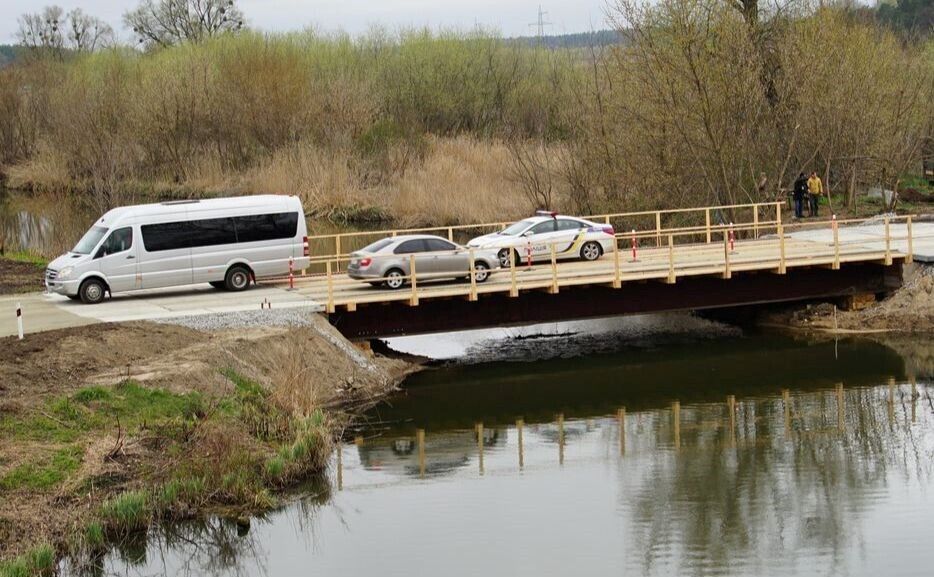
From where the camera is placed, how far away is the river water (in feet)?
62.7

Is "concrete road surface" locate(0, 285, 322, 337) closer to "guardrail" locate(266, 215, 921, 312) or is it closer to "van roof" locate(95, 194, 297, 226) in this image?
"guardrail" locate(266, 215, 921, 312)

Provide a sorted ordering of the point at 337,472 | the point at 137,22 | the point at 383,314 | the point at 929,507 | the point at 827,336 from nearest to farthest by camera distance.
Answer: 1. the point at 929,507
2. the point at 337,472
3. the point at 383,314
4. the point at 827,336
5. the point at 137,22

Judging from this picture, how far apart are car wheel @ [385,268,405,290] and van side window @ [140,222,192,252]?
4.90 m

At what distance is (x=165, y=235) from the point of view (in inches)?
1281

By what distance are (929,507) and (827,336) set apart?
14604 millimetres

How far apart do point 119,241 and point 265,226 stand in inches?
137

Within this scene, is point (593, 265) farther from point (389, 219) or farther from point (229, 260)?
point (389, 219)

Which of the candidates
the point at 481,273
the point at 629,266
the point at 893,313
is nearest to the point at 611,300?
the point at 629,266

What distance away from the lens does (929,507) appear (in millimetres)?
20969

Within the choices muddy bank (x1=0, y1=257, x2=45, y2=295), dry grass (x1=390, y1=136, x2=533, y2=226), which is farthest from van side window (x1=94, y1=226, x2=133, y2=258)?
dry grass (x1=390, y1=136, x2=533, y2=226)

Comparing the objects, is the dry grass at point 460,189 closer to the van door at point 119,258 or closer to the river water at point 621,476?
the river water at point 621,476

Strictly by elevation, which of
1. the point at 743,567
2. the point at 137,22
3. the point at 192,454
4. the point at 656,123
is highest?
the point at 137,22

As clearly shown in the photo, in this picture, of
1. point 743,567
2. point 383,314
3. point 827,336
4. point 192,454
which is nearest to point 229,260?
point 383,314

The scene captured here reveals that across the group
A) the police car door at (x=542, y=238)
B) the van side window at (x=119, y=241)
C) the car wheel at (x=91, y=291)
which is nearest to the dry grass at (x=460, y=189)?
the police car door at (x=542, y=238)
